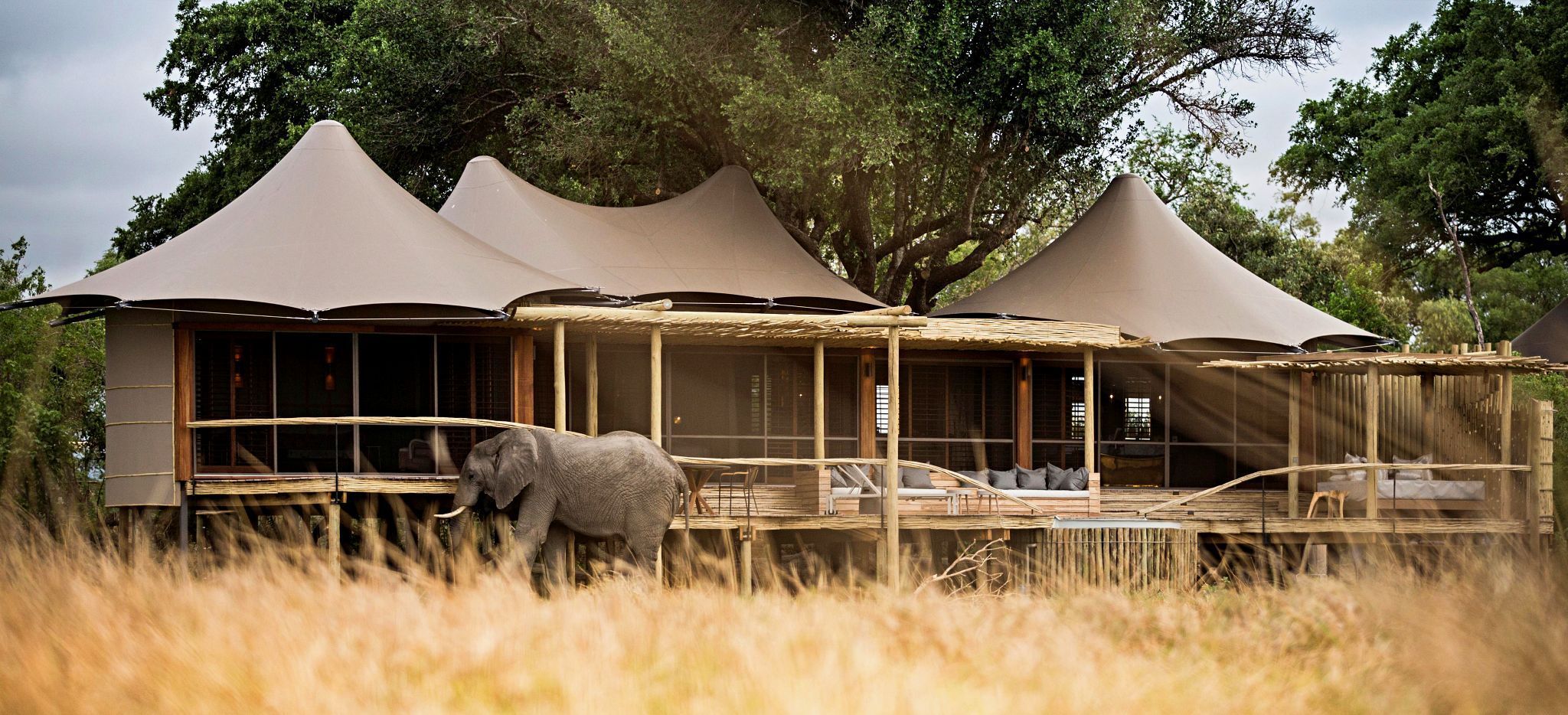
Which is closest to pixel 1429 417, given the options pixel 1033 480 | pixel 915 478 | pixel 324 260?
pixel 1033 480

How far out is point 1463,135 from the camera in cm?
2330

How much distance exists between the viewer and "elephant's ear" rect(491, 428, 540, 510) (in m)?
12.5

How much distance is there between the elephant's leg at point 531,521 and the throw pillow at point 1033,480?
6.13 m

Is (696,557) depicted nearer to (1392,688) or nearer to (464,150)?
(1392,688)

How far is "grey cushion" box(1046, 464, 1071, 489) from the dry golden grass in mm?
9227

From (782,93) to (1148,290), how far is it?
16.8 ft

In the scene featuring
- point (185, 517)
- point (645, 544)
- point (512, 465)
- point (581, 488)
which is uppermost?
point (512, 465)

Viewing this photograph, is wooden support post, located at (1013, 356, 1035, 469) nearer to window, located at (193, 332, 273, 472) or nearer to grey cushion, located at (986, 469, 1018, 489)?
grey cushion, located at (986, 469, 1018, 489)

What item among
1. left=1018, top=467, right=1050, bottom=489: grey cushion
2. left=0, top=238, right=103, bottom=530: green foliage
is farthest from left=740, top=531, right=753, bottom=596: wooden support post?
left=0, top=238, right=103, bottom=530: green foliage

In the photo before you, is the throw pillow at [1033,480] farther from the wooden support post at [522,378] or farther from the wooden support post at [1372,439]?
the wooden support post at [522,378]

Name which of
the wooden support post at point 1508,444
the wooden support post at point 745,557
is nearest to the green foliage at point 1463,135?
the wooden support post at point 1508,444

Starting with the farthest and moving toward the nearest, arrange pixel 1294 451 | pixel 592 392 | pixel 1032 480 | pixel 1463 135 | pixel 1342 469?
pixel 1463 135 < pixel 1294 451 < pixel 1032 480 < pixel 1342 469 < pixel 592 392

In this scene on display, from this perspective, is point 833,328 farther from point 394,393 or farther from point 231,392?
point 394,393

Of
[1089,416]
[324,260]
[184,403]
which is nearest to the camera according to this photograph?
[184,403]
